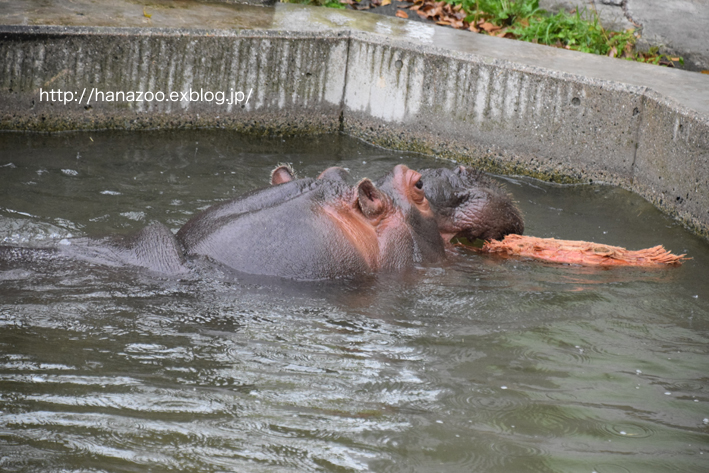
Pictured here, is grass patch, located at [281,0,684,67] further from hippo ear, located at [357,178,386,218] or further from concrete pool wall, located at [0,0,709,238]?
hippo ear, located at [357,178,386,218]

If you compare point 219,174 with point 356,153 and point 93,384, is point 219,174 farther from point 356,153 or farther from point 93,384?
point 93,384

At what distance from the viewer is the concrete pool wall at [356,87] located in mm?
6367

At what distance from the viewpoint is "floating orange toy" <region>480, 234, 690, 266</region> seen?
4453 millimetres

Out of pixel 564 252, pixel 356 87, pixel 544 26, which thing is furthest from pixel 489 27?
pixel 564 252

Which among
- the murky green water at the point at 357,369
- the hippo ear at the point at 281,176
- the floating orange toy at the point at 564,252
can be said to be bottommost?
the murky green water at the point at 357,369

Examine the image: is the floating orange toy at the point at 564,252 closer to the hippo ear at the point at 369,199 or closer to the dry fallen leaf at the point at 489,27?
the hippo ear at the point at 369,199

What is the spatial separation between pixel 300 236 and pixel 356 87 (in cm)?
396

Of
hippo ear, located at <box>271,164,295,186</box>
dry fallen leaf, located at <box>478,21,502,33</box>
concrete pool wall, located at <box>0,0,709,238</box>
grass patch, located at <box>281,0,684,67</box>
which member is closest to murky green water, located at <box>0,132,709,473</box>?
hippo ear, located at <box>271,164,295,186</box>

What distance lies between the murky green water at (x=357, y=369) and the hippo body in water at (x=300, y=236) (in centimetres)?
8

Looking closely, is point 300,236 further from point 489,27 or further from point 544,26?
point 489,27

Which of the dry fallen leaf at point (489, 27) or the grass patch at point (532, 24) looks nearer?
the grass patch at point (532, 24)

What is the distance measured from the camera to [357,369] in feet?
9.87

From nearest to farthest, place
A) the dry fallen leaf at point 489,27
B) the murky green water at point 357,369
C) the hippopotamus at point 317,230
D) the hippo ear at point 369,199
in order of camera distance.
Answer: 1. the murky green water at point 357,369
2. the hippopotamus at point 317,230
3. the hippo ear at point 369,199
4. the dry fallen leaf at point 489,27

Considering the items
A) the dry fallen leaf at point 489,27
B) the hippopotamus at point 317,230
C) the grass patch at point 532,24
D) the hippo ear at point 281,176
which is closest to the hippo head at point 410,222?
the hippopotamus at point 317,230
